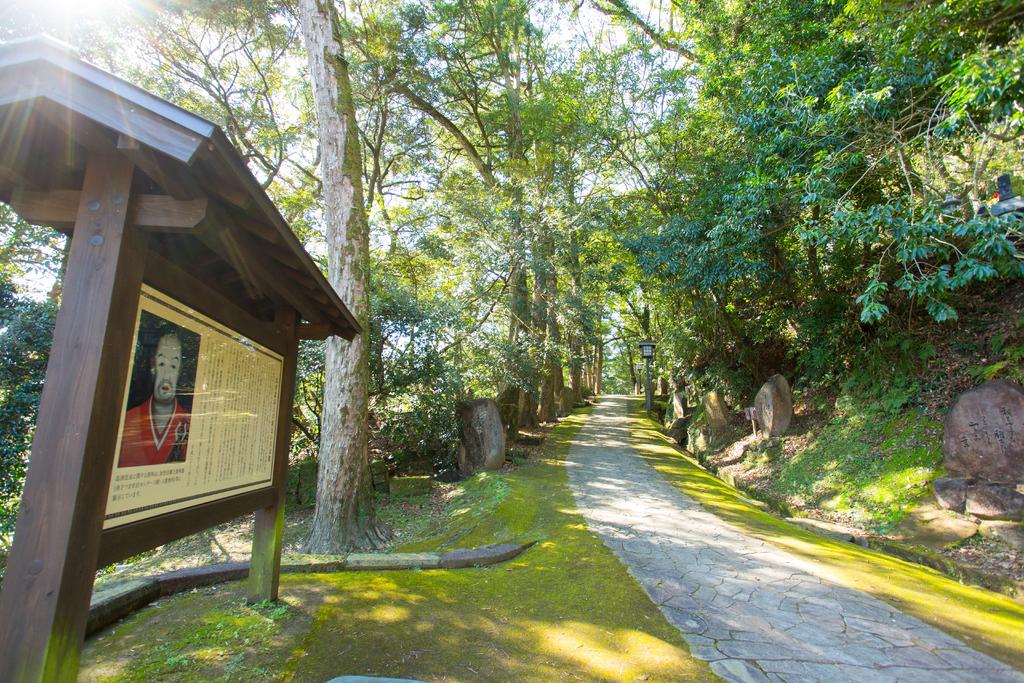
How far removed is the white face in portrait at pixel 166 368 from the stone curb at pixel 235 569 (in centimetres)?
203

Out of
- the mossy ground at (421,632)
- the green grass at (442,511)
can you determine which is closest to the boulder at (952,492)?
the mossy ground at (421,632)

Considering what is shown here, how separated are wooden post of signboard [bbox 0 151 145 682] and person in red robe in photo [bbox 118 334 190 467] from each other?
0.57ft

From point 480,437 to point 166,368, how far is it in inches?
307

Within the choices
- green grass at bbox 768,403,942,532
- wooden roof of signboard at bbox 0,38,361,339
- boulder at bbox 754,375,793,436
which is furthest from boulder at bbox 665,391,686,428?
wooden roof of signboard at bbox 0,38,361,339

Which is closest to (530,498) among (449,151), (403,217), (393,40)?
(403,217)

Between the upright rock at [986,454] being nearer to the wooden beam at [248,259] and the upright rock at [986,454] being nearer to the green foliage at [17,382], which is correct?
the wooden beam at [248,259]

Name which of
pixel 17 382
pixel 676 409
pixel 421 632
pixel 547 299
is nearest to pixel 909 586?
pixel 421 632

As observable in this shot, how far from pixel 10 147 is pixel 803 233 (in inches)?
297

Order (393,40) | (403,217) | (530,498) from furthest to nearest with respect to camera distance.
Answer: (403,217) → (393,40) → (530,498)

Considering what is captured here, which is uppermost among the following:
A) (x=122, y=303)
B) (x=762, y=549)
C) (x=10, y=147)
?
(x=10, y=147)

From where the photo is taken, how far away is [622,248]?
12094 mm

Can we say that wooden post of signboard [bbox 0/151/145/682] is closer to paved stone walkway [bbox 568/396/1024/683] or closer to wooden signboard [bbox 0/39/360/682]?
wooden signboard [bbox 0/39/360/682]

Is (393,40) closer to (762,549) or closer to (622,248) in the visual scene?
(622,248)

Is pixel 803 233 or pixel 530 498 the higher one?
pixel 803 233
